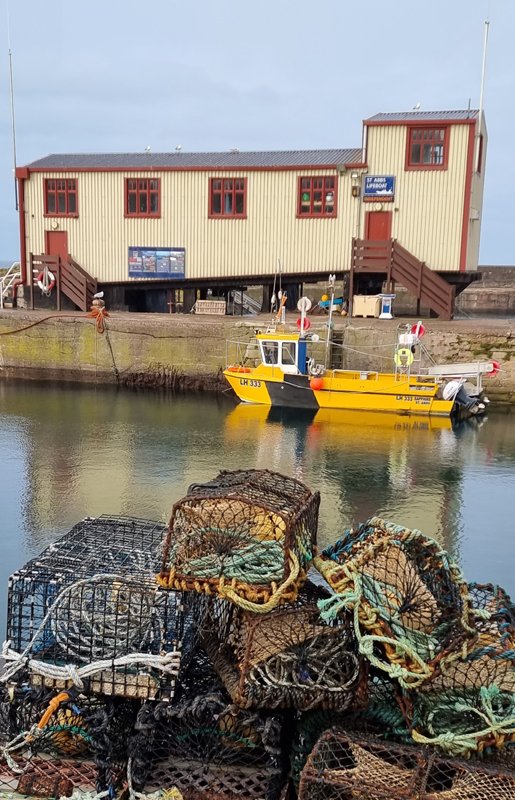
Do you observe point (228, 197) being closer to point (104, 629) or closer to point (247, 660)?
point (104, 629)

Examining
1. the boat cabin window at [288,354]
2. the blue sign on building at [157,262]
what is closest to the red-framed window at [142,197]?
the blue sign on building at [157,262]

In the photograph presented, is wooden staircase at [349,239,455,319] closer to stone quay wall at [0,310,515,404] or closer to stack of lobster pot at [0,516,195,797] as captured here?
stone quay wall at [0,310,515,404]

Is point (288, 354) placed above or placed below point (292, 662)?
below

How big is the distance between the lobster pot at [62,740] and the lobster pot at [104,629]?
0.14 meters

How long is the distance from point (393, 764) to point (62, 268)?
2256cm

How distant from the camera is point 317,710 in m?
3.50

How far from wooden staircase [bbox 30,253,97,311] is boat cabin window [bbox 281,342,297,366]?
841cm

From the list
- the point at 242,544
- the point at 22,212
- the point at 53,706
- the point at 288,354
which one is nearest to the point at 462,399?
the point at 288,354

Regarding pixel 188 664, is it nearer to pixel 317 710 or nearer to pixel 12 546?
pixel 317 710

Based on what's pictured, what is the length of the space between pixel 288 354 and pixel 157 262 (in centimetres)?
749

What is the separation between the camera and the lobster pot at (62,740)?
3467 millimetres

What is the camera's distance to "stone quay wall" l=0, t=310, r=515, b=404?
61.1ft

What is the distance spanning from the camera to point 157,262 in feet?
76.8

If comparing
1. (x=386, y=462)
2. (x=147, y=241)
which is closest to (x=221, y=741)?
(x=386, y=462)
